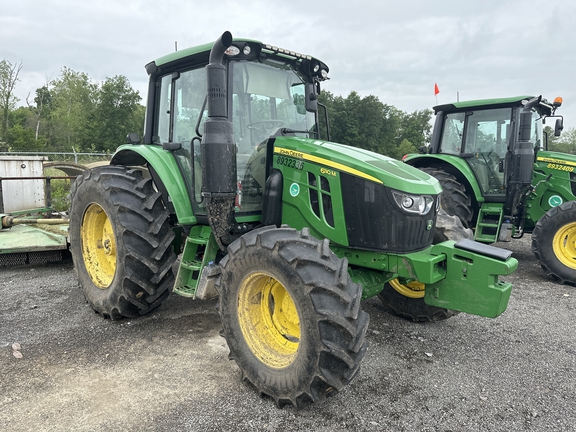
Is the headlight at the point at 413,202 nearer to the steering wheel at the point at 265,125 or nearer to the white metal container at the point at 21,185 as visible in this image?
the steering wheel at the point at 265,125

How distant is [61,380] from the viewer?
3162 mm

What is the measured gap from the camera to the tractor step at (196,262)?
12.0 feet

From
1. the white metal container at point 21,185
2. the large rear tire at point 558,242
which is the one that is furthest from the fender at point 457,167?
the white metal container at point 21,185

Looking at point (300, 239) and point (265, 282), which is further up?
point (300, 239)

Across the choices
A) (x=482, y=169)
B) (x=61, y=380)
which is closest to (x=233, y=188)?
(x=61, y=380)

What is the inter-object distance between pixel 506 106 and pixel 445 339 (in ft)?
15.0

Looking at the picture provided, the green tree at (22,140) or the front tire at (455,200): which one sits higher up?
the green tree at (22,140)

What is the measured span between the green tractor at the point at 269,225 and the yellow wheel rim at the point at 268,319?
10 mm

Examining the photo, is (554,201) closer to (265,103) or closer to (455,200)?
(455,200)

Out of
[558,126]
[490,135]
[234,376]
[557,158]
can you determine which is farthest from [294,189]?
[558,126]

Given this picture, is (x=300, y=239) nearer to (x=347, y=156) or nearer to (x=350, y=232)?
(x=350, y=232)

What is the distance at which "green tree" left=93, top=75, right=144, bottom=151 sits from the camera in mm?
34938

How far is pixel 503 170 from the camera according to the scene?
6930 mm

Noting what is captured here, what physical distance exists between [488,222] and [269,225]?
16.2 ft
